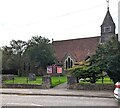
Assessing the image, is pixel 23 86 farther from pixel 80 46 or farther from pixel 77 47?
pixel 77 47

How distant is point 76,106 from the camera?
14.1 metres

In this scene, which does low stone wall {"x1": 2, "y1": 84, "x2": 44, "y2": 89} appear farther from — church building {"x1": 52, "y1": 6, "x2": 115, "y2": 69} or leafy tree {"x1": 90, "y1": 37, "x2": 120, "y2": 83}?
church building {"x1": 52, "y1": 6, "x2": 115, "y2": 69}

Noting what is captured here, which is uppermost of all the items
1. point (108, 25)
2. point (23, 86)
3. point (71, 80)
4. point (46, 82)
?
point (108, 25)

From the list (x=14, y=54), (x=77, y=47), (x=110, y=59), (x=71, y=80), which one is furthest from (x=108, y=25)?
(x=110, y=59)

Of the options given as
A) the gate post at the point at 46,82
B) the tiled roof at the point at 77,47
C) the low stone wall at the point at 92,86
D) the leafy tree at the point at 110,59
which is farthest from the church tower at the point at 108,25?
the leafy tree at the point at 110,59

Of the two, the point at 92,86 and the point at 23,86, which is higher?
the point at 92,86

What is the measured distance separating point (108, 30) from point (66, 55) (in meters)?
12.4

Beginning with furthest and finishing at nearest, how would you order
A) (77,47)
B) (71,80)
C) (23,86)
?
(77,47)
(23,86)
(71,80)

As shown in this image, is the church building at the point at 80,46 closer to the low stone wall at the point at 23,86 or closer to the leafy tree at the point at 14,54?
the leafy tree at the point at 14,54

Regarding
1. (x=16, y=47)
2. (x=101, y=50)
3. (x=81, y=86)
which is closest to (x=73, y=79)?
(x=81, y=86)

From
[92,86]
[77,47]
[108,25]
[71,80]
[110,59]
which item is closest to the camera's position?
[110,59]

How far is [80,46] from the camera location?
261 ft

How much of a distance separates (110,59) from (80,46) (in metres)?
57.3

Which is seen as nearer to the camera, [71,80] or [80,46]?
[71,80]
